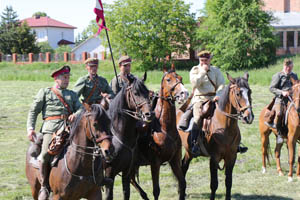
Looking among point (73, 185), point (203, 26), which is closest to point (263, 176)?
point (73, 185)

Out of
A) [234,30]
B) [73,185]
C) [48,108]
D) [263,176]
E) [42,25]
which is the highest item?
[42,25]

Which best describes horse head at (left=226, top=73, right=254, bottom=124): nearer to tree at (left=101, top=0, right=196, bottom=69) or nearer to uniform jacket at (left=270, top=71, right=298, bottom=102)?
uniform jacket at (left=270, top=71, right=298, bottom=102)

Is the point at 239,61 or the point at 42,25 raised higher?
the point at 42,25

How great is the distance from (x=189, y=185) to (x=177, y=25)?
159ft

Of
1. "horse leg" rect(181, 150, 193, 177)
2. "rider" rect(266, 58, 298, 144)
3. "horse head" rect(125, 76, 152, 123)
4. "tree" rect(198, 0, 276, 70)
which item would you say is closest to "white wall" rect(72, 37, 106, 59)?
"tree" rect(198, 0, 276, 70)

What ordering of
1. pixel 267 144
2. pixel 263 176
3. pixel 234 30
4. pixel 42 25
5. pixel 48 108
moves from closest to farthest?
pixel 48 108 < pixel 263 176 < pixel 267 144 < pixel 234 30 < pixel 42 25

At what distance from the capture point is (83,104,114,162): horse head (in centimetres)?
536

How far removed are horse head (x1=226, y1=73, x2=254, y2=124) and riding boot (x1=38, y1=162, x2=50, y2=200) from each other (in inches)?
138

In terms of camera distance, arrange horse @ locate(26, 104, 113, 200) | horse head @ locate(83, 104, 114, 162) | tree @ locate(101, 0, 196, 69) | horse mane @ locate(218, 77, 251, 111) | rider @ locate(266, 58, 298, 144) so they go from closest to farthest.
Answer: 1. horse head @ locate(83, 104, 114, 162)
2. horse @ locate(26, 104, 113, 200)
3. horse mane @ locate(218, 77, 251, 111)
4. rider @ locate(266, 58, 298, 144)
5. tree @ locate(101, 0, 196, 69)

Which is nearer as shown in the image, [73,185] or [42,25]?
[73,185]

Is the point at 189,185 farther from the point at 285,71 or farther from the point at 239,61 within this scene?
the point at 239,61

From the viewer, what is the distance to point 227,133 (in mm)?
8234

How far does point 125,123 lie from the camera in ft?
23.7

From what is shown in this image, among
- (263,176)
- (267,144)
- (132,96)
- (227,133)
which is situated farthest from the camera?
Answer: (267,144)
